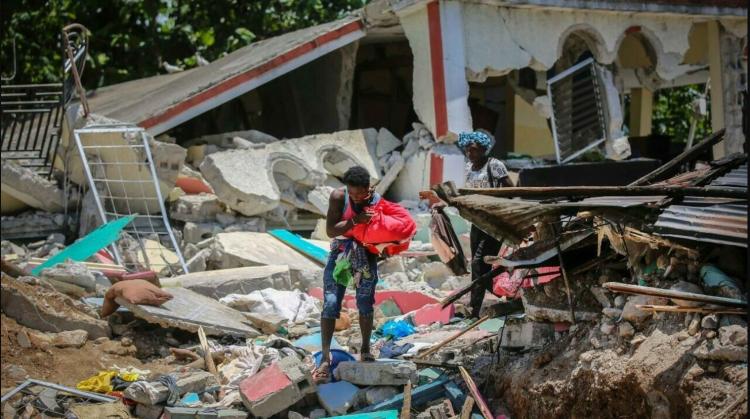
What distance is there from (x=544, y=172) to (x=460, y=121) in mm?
2052

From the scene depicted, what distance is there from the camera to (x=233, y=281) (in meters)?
9.50

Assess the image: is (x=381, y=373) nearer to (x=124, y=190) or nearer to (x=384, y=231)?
(x=384, y=231)

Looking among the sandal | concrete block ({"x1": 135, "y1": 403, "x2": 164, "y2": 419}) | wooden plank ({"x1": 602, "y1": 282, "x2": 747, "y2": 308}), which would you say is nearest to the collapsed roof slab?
concrete block ({"x1": 135, "y1": 403, "x2": 164, "y2": 419})

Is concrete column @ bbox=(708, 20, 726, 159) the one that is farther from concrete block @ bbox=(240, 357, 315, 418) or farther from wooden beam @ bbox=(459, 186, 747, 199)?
concrete block @ bbox=(240, 357, 315, 418)

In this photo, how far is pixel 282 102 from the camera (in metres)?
16.3

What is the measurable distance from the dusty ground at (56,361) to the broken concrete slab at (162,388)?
76 cm

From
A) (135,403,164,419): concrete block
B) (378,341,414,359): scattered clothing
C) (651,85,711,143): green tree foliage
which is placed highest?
(135,403,164,419): concrete block

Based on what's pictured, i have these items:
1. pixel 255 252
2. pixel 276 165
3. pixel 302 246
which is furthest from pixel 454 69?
pixel 255 252

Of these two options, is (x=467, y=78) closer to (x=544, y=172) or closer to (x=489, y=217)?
(x=544, y=172)

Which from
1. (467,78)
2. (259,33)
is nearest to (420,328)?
(467,78)

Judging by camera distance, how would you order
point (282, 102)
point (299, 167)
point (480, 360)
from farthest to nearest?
point (282, 102) < point (299, 167) < point (480, 360)

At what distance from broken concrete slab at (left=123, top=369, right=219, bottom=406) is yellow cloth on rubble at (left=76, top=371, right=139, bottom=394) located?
312mm

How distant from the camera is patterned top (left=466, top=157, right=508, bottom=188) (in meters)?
7.91

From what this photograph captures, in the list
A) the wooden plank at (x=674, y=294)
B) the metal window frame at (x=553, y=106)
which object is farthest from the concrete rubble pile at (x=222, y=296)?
the metal window frame at (x=553, y=106)
